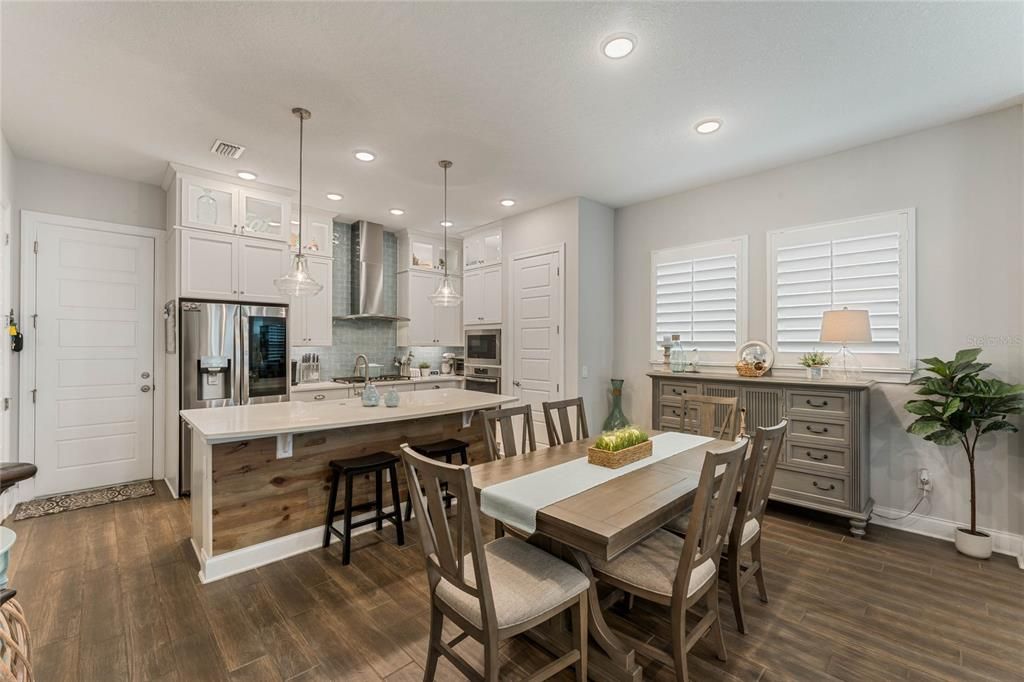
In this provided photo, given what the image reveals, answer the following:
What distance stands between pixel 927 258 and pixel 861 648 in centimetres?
269

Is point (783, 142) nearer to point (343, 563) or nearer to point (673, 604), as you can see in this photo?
point (673, 604)

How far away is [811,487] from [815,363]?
0.93 metres

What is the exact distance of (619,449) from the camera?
91.3 inches

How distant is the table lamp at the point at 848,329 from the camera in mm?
3203

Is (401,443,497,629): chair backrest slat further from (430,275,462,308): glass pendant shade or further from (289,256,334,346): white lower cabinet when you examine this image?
(289,256,334,346): white lower cabinet

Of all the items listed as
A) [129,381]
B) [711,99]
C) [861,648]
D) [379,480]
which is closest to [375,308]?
[129,381]

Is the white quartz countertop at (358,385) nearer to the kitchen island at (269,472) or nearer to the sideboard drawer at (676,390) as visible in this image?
the kitchen island at (269,472)

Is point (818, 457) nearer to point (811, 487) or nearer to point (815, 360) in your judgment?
point (811, 487)

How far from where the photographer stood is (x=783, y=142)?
11.2 feet

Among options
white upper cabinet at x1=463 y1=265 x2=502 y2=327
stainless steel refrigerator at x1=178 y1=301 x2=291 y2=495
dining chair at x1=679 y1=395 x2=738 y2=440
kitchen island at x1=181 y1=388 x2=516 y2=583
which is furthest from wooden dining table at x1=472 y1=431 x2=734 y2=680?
white upper cabinet at x1=463 y1=265 x2=502 y2=327

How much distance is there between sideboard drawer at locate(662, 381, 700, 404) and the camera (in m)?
3.93

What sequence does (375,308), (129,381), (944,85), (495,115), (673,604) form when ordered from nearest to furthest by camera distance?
(673,604)
(944,85)
(495,115)
(129,381)
(375,308)

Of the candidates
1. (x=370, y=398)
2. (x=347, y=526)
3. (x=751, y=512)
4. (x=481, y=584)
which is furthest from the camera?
(x=370, y=398)

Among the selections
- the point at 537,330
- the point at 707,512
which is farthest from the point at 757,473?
the point at 537,330
